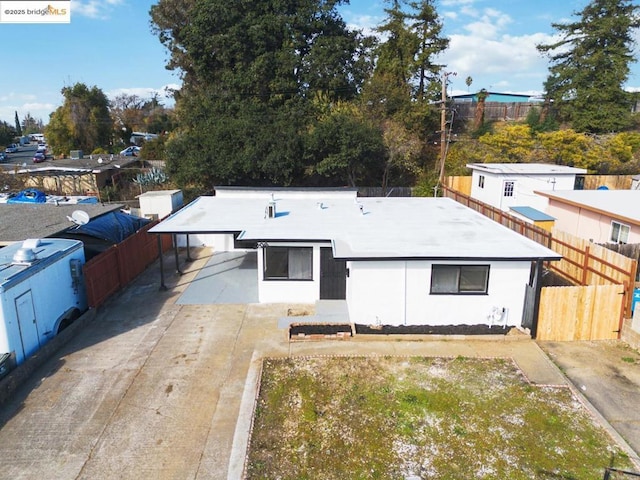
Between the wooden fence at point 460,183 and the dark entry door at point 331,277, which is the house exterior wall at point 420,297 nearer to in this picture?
the dark entry door at point 331,277

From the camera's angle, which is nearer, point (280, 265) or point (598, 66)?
point (280, 265)

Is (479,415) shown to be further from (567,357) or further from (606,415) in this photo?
(567,357)

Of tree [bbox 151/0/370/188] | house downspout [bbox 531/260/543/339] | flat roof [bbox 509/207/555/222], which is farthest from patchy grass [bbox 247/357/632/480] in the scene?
tree [bbox 151/0/370/188]

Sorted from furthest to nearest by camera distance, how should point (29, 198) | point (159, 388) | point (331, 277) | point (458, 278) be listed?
1. point (29, 198)
2. point (331, 277)
3. point (458, 278)
4. point (159, 388)

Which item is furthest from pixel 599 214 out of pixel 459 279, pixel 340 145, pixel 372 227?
pixel 340 145

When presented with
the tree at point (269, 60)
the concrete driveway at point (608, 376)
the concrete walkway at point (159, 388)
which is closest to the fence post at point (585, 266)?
the concrete driveway at point (608, 376)

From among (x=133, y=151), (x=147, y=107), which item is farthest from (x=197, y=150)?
(x=147, y=107)

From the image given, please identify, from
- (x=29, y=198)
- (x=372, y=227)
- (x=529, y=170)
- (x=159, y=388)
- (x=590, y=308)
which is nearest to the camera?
(x=159, y=388)

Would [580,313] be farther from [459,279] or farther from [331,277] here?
[331,277]
